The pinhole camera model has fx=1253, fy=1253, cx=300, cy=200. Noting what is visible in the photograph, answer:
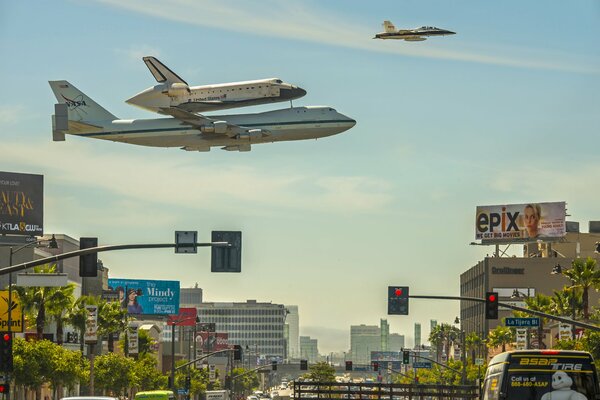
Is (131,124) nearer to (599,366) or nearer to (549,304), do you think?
(549,304)

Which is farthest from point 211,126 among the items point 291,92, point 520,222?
point 520,222

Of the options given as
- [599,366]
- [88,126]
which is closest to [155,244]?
[599,366]

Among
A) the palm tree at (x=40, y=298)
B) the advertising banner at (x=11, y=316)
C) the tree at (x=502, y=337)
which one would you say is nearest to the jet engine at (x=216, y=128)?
the palm tree at (x=40, y=298)

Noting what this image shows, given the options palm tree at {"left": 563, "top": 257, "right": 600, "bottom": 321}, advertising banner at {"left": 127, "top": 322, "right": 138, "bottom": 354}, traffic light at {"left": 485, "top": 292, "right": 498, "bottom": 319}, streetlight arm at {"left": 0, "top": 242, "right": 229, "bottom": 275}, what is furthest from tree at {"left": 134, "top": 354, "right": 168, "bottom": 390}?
streetlight arm at {"left": 0, "top": 242, "right": 229, "bottom": 275}

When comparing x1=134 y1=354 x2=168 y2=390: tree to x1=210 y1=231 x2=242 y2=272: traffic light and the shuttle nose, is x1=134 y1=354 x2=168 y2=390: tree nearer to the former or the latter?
the shuttle nose

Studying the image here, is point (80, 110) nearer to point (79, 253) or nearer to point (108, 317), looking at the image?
point (108, 317)

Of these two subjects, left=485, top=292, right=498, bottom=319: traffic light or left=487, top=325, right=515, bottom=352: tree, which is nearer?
left=485, top=292, right=498, bottom=319: traffic light
